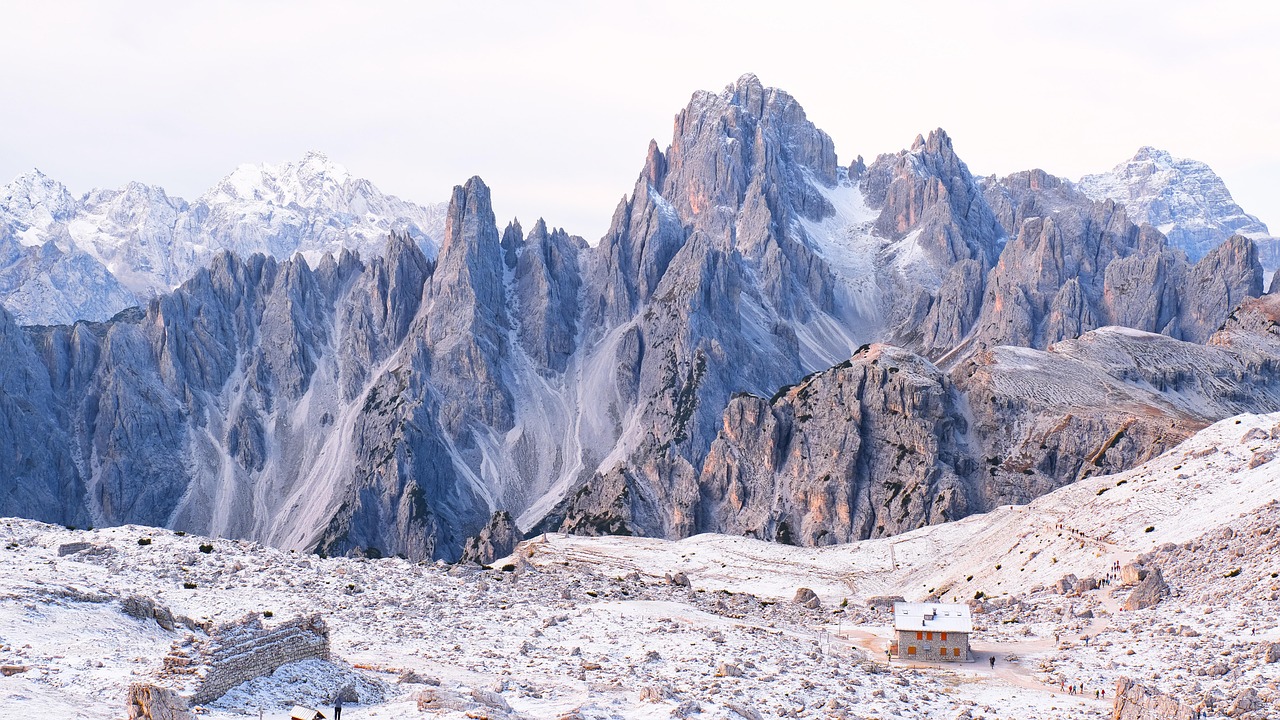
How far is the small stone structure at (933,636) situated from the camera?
243 feet

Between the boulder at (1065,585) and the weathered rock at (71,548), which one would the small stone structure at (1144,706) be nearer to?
the boulder at (1065,585)

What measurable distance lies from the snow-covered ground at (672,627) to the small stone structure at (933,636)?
1547 mm

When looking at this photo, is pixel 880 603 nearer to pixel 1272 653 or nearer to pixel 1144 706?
pixel 1272 653

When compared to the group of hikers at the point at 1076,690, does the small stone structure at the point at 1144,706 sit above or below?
above

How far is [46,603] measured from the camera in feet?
190

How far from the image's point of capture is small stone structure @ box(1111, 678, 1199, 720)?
52.1 metres

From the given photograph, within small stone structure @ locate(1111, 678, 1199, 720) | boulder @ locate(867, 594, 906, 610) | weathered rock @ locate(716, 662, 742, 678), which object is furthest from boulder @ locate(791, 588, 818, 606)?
small stone structure @ locate(1111, 678, 1199, 720)

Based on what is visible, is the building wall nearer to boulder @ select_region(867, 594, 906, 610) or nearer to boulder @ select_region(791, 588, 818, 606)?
boulder @ select_region(867, 594, 906, 610)

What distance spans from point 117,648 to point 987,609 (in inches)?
2462

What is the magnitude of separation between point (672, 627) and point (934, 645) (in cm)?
1540

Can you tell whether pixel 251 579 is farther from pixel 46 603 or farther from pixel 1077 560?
pixel 1077 560

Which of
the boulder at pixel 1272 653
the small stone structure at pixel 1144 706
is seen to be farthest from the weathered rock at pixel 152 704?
the boulder at pixel 1272 653

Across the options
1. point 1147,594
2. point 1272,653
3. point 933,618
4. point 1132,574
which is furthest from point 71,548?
point 1132,574

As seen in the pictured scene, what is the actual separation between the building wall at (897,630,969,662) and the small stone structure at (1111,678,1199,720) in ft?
53.0
